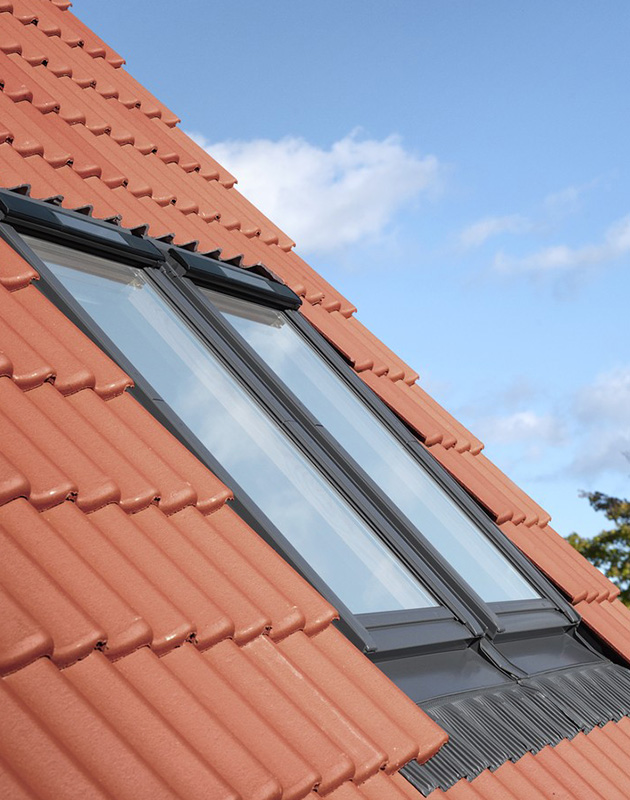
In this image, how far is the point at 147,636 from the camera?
2020 mm

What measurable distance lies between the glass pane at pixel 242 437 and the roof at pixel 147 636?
0.26 meters

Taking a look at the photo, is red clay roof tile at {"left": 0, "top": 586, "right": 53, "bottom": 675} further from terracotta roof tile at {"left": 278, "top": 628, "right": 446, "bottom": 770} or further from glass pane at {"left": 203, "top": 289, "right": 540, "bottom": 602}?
glass pane at {"left": 203, "top": 289, "right": 540, "bottom": 602}

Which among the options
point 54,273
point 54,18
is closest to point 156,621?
point 54,273

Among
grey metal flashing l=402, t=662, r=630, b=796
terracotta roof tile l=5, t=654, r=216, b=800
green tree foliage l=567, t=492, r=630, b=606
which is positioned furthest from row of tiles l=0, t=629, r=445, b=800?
green tree foliage l=567, t=492, r=630, b=606

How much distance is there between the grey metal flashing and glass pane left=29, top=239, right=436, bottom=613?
357 millimetres

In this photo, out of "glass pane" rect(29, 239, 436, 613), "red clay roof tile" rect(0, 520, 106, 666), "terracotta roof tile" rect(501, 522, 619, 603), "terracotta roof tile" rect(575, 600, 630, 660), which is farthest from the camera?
"terracotta roof tile" rect(501, 522, 619, 603)

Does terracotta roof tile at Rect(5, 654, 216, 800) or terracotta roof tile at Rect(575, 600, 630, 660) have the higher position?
terracotta roof tile at Rect(575, 600, 630, 660)

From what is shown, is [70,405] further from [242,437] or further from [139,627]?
[139,627]

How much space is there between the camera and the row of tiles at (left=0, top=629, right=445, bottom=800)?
1661 mm

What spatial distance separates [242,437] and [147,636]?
3.64ft

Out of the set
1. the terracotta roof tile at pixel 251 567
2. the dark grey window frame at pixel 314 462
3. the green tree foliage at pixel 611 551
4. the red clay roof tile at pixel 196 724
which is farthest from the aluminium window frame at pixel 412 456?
the green tree foliage at pixel 611 551

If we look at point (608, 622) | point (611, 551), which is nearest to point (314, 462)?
point (608, 622)

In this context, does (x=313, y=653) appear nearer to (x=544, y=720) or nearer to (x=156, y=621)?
(x=156, y=621)

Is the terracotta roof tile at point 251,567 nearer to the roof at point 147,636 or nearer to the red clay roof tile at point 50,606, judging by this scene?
the roof at point 147,636
